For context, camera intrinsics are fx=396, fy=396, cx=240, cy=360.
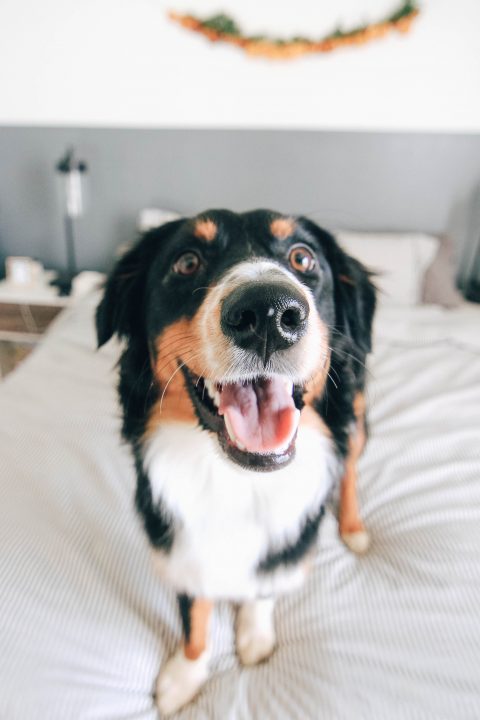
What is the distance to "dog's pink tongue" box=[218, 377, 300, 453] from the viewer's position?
2.70ft

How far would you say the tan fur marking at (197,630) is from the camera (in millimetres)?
914

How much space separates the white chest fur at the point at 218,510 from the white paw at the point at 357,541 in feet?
0.95

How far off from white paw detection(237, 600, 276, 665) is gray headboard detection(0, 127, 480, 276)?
8.95 feet

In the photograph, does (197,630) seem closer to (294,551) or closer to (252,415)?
(294,551)

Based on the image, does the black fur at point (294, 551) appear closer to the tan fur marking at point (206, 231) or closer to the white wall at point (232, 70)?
the tan fur marking at point (206, 231)

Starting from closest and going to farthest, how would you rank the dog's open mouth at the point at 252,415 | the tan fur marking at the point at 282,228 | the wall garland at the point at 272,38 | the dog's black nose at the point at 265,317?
1. the dog's black nose at the point at 265,317
2. the dog's open mouth at the point at 252,415
3. the tan fur marking at the point at 282,228
4. the wall garland at the point at 272,38

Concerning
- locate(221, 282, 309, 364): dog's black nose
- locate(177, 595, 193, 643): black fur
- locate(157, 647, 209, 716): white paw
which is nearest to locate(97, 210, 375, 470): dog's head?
locate(221, 282, 309, 364): dog's black nose

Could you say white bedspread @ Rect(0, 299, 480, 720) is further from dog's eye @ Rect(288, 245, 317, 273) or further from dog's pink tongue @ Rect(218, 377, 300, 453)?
dog's eye @ Rect(288, 245, 317, 273)

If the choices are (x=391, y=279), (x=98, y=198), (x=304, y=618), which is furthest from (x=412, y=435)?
(x=98, y=198)

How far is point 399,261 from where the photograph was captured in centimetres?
265

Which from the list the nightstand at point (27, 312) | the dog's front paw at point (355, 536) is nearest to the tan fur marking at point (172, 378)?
the dog's front paw at point (355, 536)

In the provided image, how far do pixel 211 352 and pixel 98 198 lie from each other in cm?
289

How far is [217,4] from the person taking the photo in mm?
2588

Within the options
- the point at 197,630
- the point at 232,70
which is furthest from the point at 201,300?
the point at 232,70
